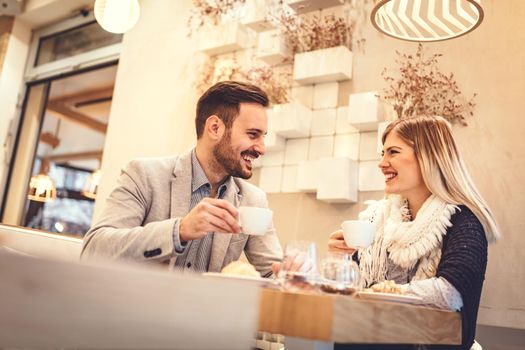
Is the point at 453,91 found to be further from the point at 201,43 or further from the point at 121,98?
the point at 121,98

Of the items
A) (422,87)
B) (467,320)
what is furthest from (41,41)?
(467,320)

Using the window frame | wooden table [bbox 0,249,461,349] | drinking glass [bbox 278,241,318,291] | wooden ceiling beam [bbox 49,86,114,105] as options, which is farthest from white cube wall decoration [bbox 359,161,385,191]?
wooden ceiling beam [bbox 49,86,114,105]

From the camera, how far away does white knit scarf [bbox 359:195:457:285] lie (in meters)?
1.87

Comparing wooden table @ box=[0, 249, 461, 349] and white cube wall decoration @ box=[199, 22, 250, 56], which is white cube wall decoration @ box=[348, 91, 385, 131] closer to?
white cube wall decoration @ box=[199, 22, 250, 56]

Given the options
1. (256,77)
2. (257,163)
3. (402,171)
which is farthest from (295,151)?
(402,171)

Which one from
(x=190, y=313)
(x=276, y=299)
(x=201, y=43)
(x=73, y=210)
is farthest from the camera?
(x=73, y=210)

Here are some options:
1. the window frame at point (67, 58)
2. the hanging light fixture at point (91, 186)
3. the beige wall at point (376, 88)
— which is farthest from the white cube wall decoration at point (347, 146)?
the hanging light fixture at point (91, 186)

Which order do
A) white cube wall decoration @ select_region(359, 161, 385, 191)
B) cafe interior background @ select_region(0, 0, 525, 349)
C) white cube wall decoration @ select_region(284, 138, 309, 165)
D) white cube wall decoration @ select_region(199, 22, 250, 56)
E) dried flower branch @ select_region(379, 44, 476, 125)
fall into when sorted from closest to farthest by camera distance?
cafe interior background @ select_region(0, 0, 525, 349), dried flower branch @ select_region(379, 44, 476, 125), white cube wall decoration @ select_region(359, 161, 385, 191), white cube wall decoration @ select_region(284, 138, 309, 165), white cube wall decoration @ select_region(199, 22, 250, 56)

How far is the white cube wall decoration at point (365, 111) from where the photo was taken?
117 inches

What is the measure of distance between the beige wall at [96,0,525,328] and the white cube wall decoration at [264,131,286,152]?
0.30 m

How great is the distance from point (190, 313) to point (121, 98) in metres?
4.08

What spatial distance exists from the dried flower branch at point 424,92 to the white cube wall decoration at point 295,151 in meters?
0.57

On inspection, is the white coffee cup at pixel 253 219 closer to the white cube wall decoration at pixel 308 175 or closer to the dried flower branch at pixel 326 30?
the white cube wall decoration at pixel 308 175

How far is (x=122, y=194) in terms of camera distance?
6.47 ft
